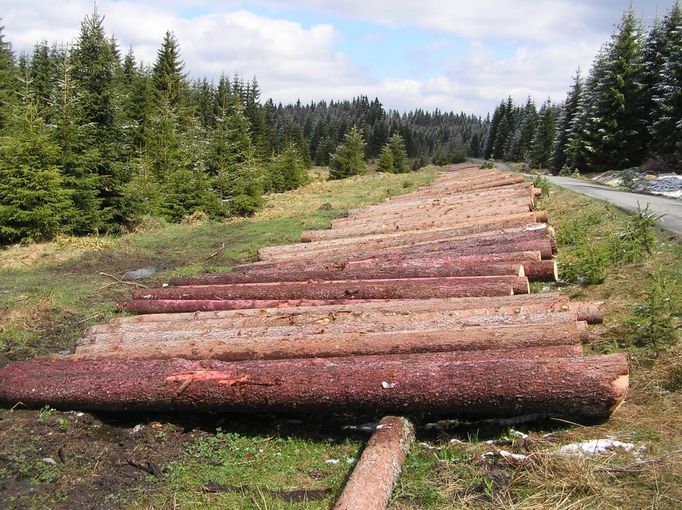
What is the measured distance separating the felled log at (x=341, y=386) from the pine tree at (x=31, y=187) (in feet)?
38.7

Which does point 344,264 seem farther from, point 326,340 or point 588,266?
point 588,266

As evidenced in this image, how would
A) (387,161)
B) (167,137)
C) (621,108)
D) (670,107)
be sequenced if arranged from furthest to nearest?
(387,161) < (621,108) < (670,107) < (167,137)

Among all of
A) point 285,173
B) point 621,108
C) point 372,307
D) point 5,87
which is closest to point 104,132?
point 372,307

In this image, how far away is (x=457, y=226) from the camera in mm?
12445

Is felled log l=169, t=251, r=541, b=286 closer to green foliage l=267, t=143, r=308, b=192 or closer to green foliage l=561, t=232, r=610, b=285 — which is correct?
green foliage l=561, t=232, r=610, b=285

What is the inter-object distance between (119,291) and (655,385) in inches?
371

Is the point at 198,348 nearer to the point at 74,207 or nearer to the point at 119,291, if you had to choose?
the point at 119,291

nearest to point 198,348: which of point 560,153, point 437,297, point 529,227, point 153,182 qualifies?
point 437,297

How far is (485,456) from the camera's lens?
14.5 feet

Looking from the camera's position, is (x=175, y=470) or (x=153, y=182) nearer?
(x=175, y=470)

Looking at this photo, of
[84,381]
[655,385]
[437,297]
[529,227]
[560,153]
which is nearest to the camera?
[655,385]

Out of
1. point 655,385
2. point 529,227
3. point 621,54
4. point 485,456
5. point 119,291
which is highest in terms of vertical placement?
point 621,54

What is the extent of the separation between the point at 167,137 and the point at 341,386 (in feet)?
78.1

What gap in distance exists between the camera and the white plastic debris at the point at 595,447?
4.18 m
